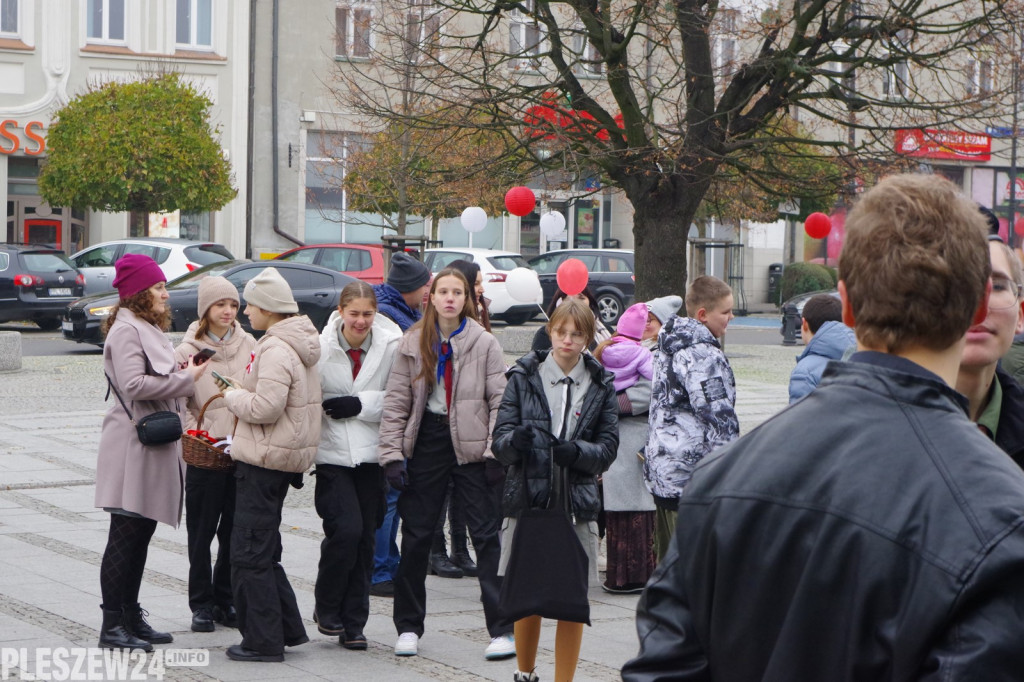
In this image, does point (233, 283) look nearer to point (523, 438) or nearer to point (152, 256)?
point (152, 256)

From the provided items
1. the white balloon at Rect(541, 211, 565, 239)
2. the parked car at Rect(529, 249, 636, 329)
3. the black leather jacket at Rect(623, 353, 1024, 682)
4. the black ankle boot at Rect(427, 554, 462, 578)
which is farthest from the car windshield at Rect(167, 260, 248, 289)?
the black leather jacket at Rect(623, 353, 1024, 682)

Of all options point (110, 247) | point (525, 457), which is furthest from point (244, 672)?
point (110, 247)

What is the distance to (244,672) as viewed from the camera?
5582 mm

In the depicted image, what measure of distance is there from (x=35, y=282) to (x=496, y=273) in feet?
29.8

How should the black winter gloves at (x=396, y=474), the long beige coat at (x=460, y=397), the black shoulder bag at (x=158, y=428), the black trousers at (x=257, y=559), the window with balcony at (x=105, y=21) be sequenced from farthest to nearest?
the window with balcony at (x=105, y=21) → the long beige coat at (x=460, y=397) → the black winter gloves at (x=396, y=474) → the black shoulder bag at (x=158, y=428) → the black trousers at (x=257, y=559)

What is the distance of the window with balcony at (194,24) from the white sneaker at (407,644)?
30160 mm

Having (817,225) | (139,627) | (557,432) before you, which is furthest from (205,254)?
(557,432)

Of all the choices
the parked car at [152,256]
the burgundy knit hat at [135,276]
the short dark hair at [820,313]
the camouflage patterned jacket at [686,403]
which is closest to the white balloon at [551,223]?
the parked car at [152,256]

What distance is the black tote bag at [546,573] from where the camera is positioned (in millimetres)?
5234

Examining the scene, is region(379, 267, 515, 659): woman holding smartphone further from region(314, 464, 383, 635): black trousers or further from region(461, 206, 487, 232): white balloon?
region(461, 206, 487, 232): white balloon

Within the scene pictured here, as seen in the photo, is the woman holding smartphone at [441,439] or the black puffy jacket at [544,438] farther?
the woman holding smartphone at [441,439]

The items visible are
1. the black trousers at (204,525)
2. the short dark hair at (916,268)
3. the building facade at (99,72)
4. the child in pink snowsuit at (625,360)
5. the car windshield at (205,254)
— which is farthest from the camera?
the building facade at (99,72)

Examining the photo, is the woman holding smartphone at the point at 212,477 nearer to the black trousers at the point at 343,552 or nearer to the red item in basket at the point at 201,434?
the red item in basket at the point at 201,434

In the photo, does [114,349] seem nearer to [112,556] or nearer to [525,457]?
[112,556]
